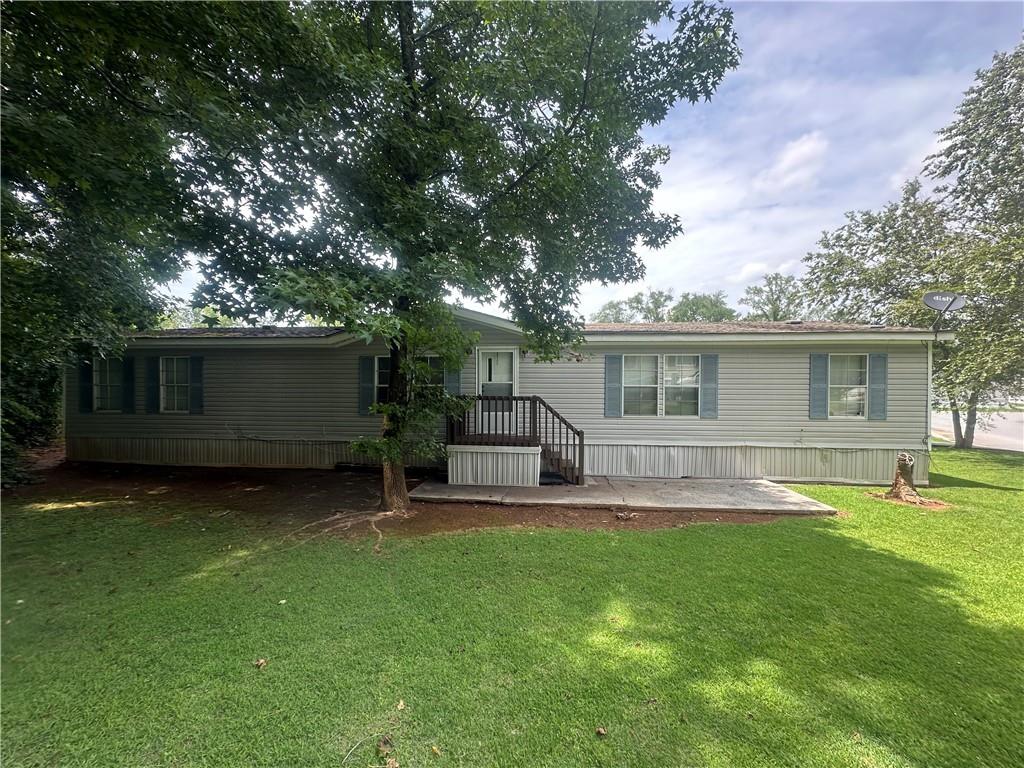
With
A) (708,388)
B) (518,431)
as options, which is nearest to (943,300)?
(708,388)

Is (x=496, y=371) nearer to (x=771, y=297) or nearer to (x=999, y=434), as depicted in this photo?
(x=999, y=434)

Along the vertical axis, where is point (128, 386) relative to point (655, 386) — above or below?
below

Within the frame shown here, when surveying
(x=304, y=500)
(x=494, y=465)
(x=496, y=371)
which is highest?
(x=496, y=371)

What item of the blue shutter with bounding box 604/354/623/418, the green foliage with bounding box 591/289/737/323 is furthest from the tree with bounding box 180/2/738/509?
the green foliage with bounding box 591/289/737/323

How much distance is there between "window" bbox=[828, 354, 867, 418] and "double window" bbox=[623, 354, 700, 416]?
2763 millimetres

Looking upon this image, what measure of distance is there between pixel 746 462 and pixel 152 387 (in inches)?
554

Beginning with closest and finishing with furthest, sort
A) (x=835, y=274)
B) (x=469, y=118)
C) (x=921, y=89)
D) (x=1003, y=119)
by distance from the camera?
(x=469, y=118) < (x=921, y=89) < (x=1003, y=119) < (x=835, y=274)

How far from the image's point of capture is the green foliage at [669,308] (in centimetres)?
3672

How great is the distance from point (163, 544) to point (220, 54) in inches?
211

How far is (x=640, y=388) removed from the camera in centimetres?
825

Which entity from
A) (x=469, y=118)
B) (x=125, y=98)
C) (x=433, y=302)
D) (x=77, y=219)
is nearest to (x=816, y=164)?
(x=469, y=118)

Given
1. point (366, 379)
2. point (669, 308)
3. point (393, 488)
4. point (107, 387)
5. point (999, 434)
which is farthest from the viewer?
point (669, 308)

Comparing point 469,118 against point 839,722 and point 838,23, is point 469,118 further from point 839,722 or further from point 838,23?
point 839,722

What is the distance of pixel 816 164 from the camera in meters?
8.85
